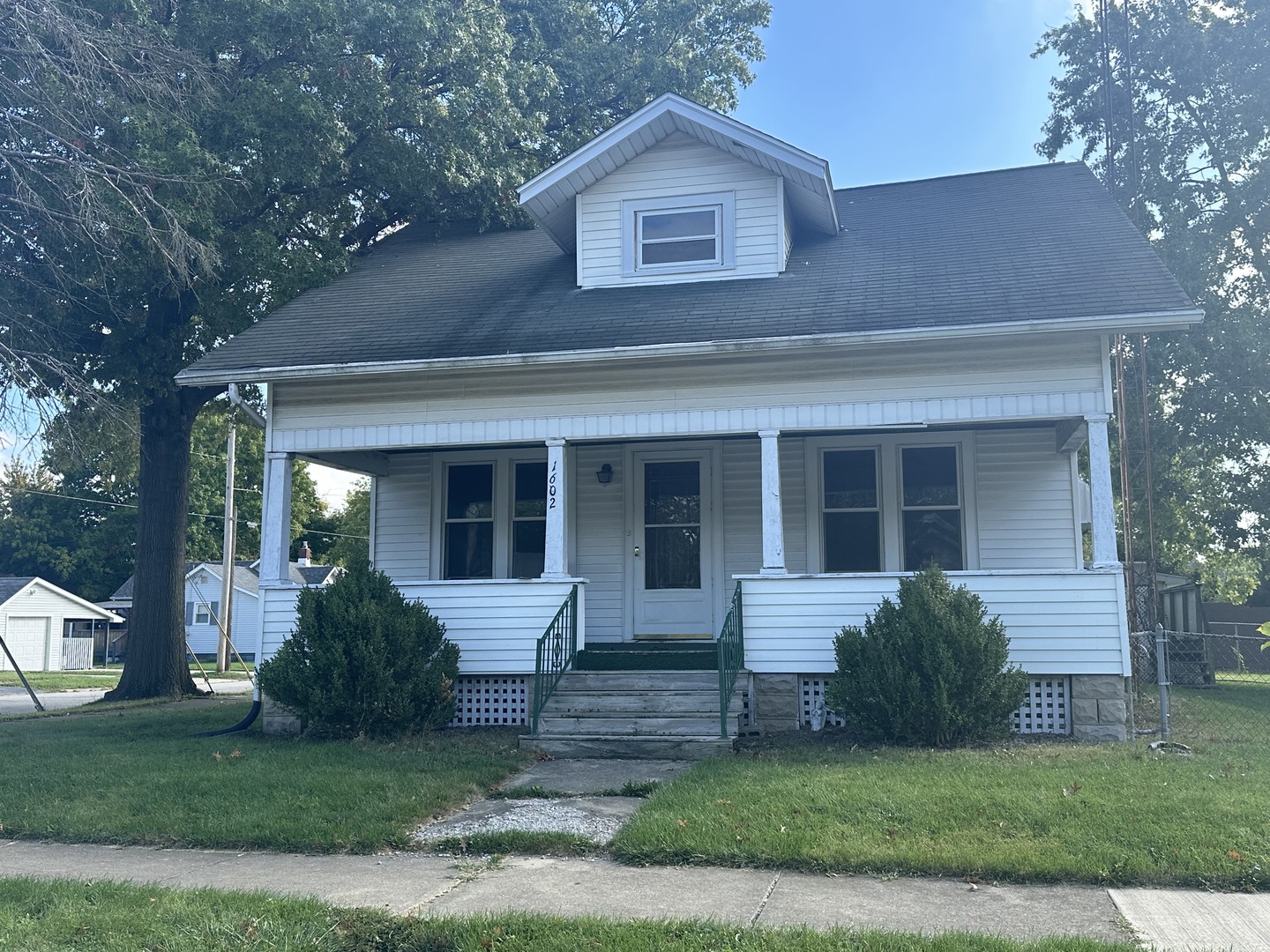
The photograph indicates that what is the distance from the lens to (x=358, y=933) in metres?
4.90

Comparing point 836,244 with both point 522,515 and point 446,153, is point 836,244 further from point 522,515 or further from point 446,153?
point 446,153

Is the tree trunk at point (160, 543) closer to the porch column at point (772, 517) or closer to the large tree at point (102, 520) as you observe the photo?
the porch column at point (772, 517)

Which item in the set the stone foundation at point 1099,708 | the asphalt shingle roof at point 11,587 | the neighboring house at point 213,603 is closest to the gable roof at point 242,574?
the neighboring house at point 213,603

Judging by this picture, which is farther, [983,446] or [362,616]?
[983,446]

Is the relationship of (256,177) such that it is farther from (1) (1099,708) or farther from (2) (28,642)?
(2) (28,642)

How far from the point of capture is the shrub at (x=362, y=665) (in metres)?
10.2

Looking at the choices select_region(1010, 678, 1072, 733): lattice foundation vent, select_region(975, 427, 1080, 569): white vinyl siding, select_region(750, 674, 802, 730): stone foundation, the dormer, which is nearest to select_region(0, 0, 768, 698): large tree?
the dormer

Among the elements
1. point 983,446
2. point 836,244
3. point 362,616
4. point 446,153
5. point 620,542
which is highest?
point 446,153

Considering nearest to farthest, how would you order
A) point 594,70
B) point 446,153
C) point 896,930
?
point 896,930, point 446,153, point 594,70

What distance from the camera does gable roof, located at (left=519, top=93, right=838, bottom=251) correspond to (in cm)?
1257

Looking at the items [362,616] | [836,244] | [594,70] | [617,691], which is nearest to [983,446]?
[836,244]

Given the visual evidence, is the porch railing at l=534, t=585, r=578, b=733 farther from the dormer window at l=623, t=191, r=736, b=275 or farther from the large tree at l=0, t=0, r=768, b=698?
the large tree at l=0, t=0, r=768, b=698

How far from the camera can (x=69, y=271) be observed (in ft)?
48.8

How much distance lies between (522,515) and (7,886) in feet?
28.2
